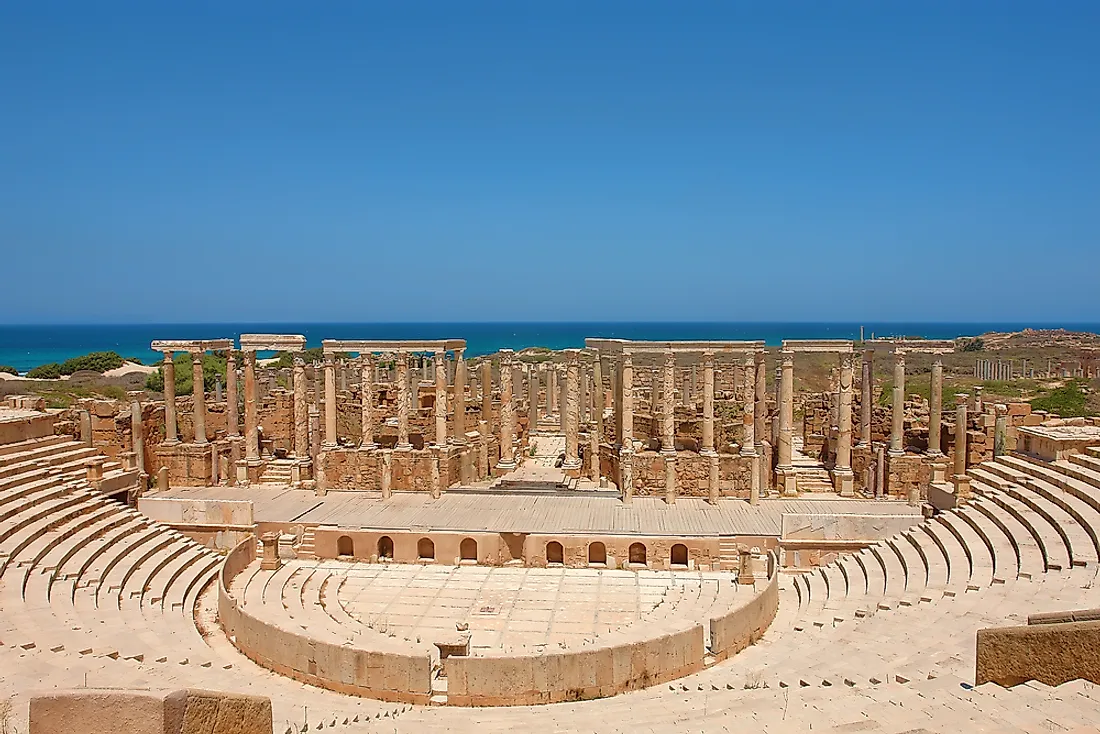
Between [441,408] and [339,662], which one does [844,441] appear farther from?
[339,662]

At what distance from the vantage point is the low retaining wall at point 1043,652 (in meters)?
8.66

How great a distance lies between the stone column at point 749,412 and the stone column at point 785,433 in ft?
3.07

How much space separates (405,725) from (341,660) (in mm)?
3183

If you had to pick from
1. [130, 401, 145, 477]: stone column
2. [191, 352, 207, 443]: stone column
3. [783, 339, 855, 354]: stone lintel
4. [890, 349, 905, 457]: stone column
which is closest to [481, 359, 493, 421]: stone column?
[191, 352, 207, 443]: stone column

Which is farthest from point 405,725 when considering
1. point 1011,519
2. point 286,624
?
point 1011,519

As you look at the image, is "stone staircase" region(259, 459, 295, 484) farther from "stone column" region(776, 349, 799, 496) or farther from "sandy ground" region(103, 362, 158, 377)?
"sandy ground" region(103, 362, 158, 377)

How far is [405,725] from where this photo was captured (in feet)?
33.3

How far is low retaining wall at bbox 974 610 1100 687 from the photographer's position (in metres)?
8.66

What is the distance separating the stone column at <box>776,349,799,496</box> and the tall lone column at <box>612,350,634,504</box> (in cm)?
446

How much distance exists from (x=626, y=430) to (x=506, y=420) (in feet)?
16.9

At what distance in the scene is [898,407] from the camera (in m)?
23.6

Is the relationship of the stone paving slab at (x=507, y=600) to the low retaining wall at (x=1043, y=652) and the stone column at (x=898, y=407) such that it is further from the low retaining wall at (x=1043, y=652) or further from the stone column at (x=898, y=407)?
the stone column at (x=898, y=407)

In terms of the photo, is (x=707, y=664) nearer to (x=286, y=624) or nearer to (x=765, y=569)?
(x=765, y=569)

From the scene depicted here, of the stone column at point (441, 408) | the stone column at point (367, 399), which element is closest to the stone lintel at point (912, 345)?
the stone column at point (441, 408)
